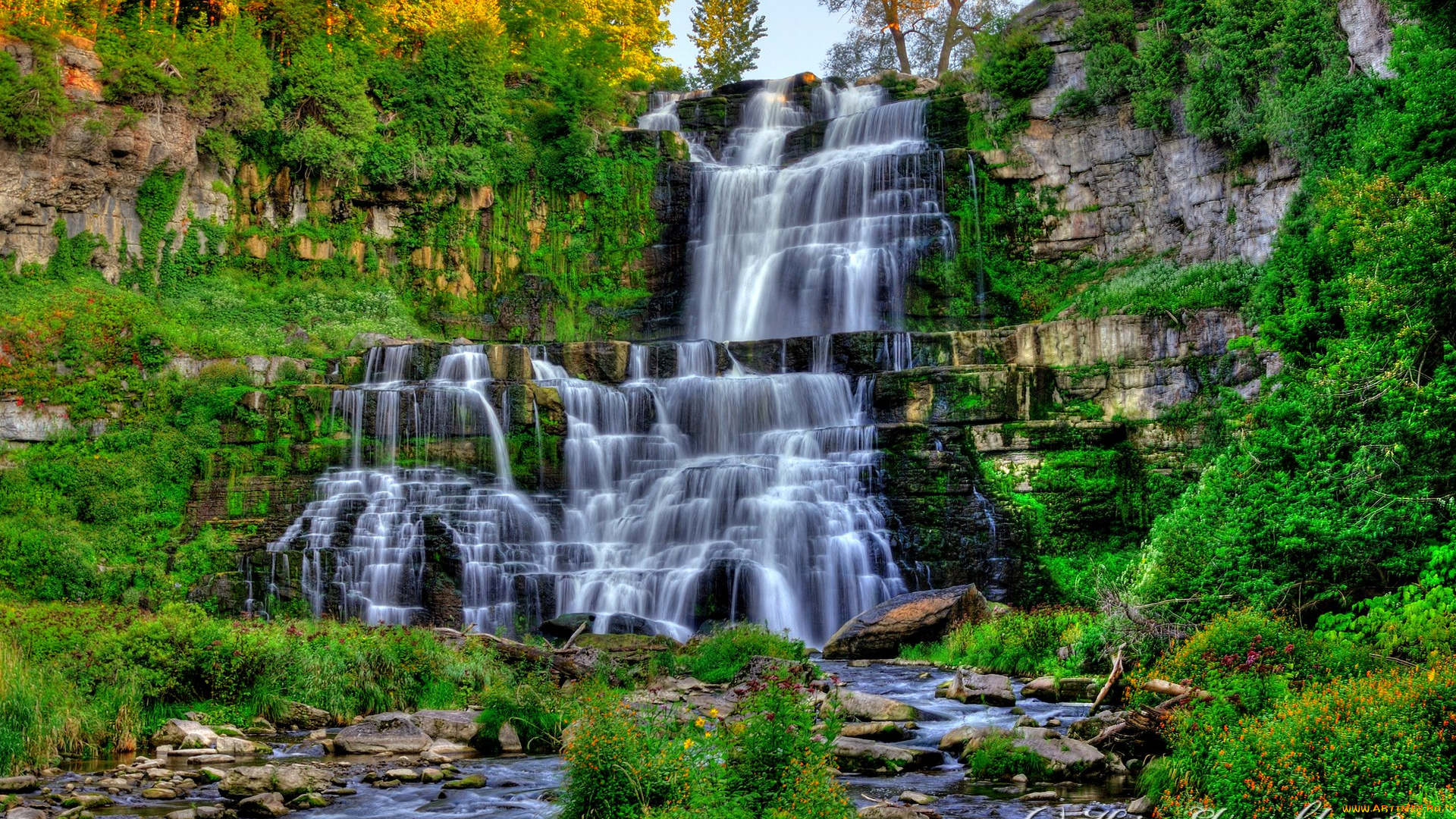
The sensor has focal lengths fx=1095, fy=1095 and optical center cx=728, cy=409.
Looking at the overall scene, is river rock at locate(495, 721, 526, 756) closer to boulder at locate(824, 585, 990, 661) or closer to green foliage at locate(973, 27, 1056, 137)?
boulder at locate(824, 585, 990, 661)

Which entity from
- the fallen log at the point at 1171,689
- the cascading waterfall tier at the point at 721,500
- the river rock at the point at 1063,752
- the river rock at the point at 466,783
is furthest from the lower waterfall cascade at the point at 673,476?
A: the fallen log at the point at 1171,689

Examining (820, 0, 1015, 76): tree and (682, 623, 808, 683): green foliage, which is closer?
(682, 623, 808, 683): green foliage

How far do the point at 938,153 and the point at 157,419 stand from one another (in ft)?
74.6

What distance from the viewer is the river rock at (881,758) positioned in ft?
34.0

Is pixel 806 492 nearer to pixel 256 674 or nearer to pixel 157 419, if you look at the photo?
pixel 256 674

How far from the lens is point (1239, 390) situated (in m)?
22.7

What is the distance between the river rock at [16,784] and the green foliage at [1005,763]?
8372 mm

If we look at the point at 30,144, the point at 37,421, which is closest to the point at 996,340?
the point at 37,421

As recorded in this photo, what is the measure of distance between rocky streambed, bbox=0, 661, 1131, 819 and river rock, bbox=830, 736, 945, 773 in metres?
0.01

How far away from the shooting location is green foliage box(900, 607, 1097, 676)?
15.7 m

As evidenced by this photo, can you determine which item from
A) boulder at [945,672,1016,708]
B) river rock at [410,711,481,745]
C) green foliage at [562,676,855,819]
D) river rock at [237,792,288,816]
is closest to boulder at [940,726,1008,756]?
boulder at [945,672,1016,708]

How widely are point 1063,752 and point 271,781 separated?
23.3 ft

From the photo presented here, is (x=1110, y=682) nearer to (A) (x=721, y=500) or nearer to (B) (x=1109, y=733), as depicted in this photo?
(B) (x=1109, y=733)

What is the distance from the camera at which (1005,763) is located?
10.0m
